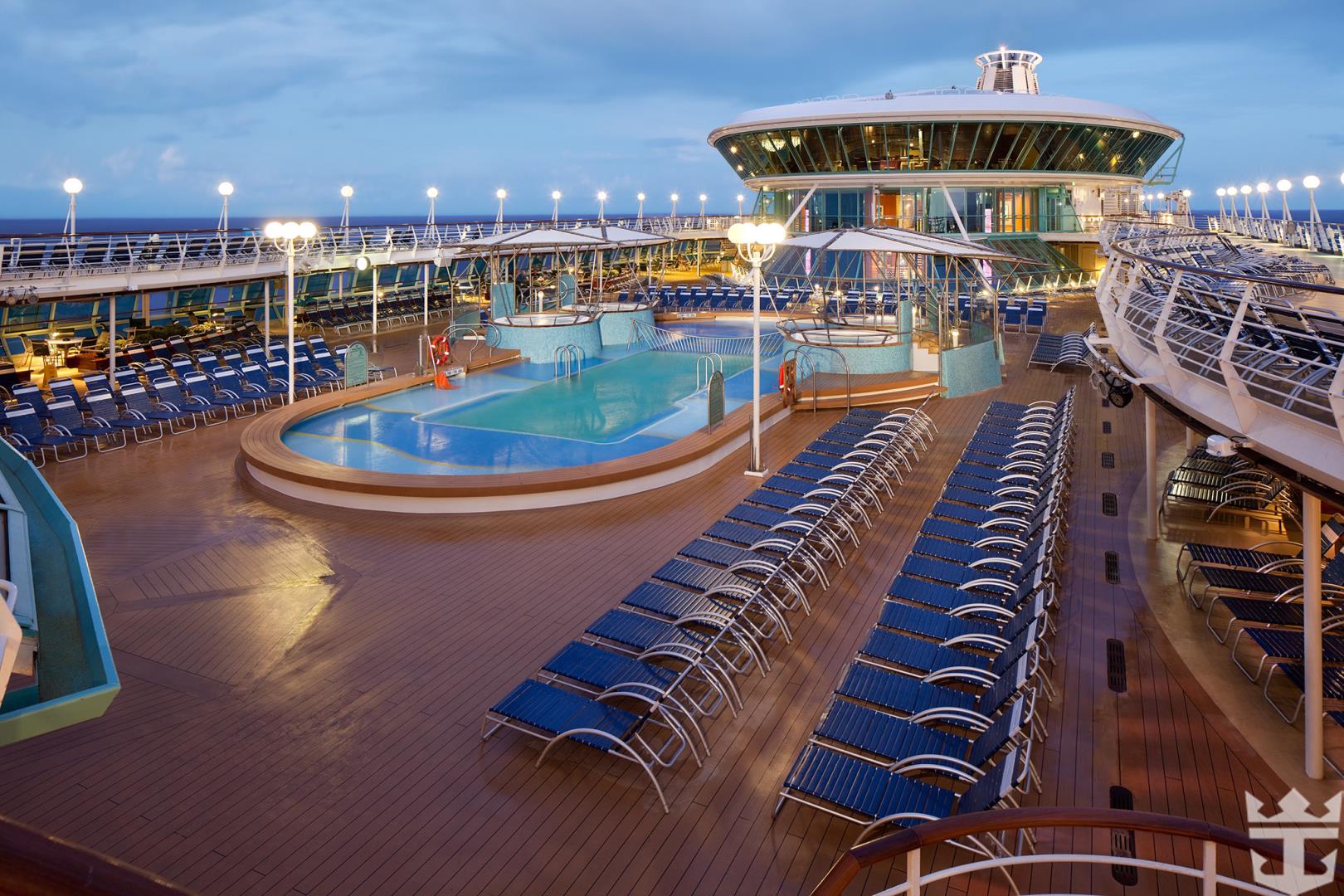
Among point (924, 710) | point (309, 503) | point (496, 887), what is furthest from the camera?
point (309, 503)

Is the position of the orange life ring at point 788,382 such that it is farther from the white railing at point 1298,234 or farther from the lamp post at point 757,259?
the white railing at point 1298,234

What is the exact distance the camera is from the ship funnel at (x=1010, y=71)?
40.6 m

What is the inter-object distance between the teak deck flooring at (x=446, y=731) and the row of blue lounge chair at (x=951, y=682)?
27 cm

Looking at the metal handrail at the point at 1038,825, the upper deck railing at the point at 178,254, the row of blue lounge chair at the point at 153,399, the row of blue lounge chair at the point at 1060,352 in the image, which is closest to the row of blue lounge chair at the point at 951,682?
the metal handrail at the point at 1038,825

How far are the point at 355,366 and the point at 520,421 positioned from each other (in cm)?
304

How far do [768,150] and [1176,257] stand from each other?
2160 cm

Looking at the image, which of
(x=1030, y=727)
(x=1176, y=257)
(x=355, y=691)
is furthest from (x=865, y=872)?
(x=1176, y=257)

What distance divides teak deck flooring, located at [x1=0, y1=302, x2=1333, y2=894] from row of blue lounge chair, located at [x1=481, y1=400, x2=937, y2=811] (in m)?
0.19

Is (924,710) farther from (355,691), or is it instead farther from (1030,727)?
(355,691)

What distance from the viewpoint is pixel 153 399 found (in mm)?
13594

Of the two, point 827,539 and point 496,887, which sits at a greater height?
point 827,539

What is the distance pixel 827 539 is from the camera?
25.9 ft

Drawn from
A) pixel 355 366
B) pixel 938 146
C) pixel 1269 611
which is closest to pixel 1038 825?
pixel 1269 611

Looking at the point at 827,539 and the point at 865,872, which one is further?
the point at 827,539
